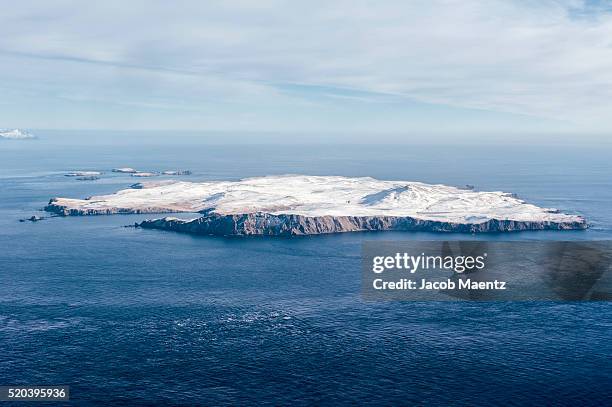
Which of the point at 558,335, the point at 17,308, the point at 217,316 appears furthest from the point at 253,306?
the point at 558,335

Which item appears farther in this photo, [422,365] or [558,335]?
[558,335]

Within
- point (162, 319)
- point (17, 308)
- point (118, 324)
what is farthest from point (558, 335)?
point (17, 308)

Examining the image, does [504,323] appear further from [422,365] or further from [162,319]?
[162,319]

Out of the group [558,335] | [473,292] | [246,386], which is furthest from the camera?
[473,292]

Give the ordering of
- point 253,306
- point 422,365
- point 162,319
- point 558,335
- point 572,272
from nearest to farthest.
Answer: point 422,365
point 558,335
point 162,319
point 253,306
point 572,272

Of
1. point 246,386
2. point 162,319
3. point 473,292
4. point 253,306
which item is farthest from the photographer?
point 473,292

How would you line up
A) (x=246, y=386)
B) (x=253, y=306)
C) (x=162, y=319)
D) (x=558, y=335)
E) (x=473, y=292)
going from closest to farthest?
(x=246, y=386), (x=558, y=335), (x=162, y=319), (x=253, y=306), (x=473, y=292)

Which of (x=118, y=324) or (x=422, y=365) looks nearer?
(x=422, y=365)

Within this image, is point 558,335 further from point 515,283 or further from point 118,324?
point 118,324
